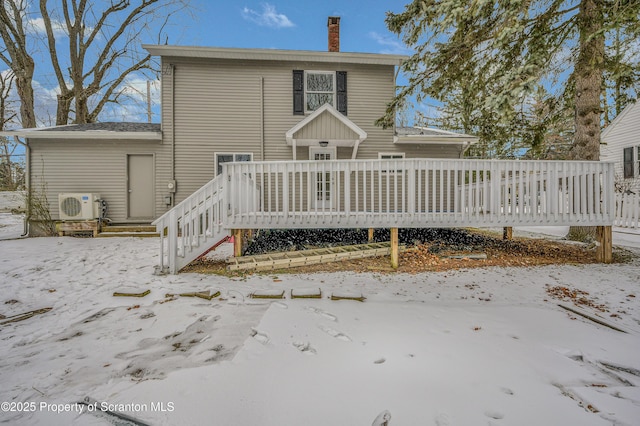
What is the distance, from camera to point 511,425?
5.16ft

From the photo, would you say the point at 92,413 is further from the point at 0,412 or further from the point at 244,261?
the point at 244,261

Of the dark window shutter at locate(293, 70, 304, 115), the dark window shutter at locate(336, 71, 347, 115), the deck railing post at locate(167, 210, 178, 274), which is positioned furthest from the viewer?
the dark window shutter at locate(336, 71, 347, 115)

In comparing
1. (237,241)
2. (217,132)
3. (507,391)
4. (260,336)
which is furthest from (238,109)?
(507,391)

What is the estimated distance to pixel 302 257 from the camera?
16.6 ft

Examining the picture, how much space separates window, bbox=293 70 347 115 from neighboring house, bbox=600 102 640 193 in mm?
10804

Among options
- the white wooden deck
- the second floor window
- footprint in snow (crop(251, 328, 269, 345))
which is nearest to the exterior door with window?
the white wooden deck

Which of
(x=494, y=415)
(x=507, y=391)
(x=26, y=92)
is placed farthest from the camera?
(x=26, y=92)

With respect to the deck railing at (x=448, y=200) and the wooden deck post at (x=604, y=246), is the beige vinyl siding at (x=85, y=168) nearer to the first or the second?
the deck railing at (x=448, y=200)

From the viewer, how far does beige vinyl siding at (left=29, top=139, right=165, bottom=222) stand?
843cm

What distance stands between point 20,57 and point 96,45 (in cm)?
298

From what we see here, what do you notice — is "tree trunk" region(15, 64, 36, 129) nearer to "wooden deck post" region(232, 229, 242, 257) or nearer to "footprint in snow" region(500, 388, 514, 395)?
"wooden deck post" region(232, 229, 242, 257)

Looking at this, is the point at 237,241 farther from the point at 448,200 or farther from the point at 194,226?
the point at 448,200

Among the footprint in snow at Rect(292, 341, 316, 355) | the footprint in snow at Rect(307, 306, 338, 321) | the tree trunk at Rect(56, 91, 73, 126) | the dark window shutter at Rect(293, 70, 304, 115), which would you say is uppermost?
the tree trunk at Rect(56, 91, 73, 126)

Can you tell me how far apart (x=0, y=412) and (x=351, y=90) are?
386 inches
